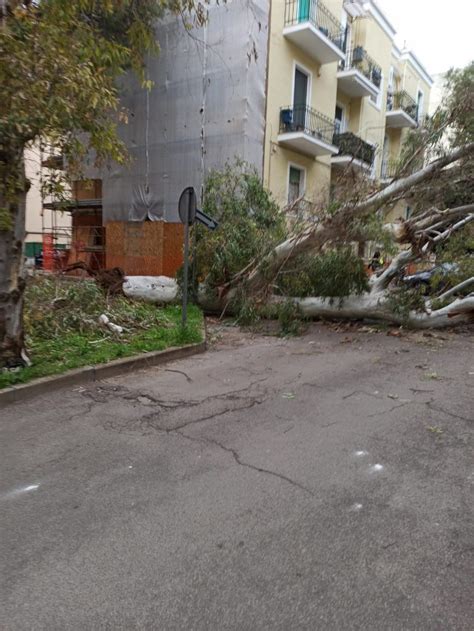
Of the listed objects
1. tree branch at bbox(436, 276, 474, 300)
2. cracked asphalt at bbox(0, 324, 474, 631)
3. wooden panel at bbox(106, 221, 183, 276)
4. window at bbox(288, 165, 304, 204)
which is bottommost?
cracked asphalt at bbox(0, 324, 474, 631)

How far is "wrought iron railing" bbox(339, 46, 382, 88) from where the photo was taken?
62.4 ft

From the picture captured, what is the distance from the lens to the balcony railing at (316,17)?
1539 centimetres

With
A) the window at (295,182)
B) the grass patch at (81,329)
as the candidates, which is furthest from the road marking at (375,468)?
the window at (295,182)

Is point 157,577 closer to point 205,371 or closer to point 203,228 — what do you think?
point 205,371

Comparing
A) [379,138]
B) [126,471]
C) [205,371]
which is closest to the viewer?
[126,471]

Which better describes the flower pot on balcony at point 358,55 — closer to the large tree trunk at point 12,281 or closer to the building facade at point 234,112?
the building facade at point 234,112

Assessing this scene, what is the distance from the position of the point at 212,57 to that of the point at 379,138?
10447 millimetres

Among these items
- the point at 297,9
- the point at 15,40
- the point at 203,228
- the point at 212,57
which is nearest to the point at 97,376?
the point at 15,40

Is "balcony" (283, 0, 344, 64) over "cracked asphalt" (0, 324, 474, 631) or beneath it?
over

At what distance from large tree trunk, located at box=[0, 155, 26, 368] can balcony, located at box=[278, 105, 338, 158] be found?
1192 centimetres

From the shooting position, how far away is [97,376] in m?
5.91

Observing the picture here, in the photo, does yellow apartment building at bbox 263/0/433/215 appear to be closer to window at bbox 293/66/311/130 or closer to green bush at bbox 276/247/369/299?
window at bbox 293/66/311/130

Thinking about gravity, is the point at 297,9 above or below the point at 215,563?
above

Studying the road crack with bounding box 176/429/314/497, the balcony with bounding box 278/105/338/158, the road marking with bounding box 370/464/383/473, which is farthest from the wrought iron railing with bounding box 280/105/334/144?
the road marking with bounding box 370/464/383/473
